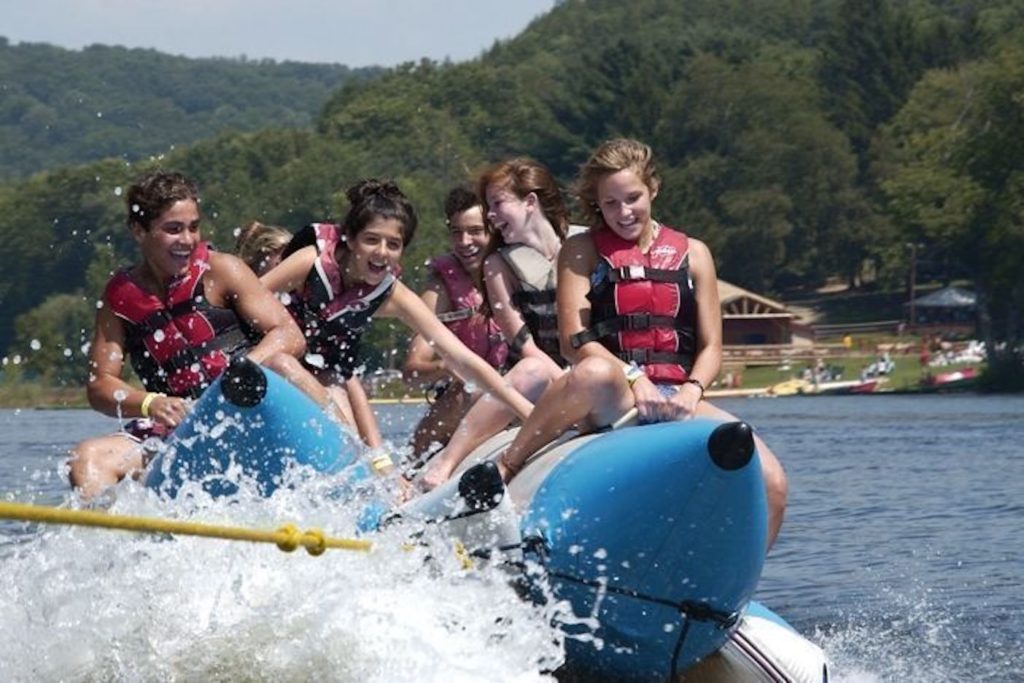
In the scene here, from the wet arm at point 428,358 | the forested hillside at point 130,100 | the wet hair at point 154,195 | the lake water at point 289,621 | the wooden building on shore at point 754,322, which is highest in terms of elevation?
the wet hair at point 154,195

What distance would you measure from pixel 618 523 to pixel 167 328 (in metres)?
1.80

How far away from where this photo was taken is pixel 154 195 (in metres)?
6.76

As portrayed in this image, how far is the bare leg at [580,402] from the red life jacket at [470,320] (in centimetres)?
164

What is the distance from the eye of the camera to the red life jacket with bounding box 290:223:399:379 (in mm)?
7410

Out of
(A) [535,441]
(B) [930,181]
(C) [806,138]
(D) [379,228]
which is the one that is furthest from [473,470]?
(C) [806,138]

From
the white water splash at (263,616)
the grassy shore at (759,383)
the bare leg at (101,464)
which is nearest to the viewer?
the white water splash at (263,616)

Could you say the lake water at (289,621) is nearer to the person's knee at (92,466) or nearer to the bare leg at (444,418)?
the person's knee at (92,466)

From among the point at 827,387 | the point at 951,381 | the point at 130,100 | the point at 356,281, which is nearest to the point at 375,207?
the point at 356,281

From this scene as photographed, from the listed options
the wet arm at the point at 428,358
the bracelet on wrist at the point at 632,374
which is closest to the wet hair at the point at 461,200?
the wet arm at the point at 428,358

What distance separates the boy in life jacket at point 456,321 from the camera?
7961 mm

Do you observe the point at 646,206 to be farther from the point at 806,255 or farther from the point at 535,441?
the point at 806,255

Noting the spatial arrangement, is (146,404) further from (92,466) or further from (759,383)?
(759,383)

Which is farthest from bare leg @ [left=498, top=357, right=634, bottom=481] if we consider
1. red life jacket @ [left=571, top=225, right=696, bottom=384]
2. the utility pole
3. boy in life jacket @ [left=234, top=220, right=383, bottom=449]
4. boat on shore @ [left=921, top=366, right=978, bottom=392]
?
the utility pole

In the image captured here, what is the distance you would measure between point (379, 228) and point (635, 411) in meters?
1.40
